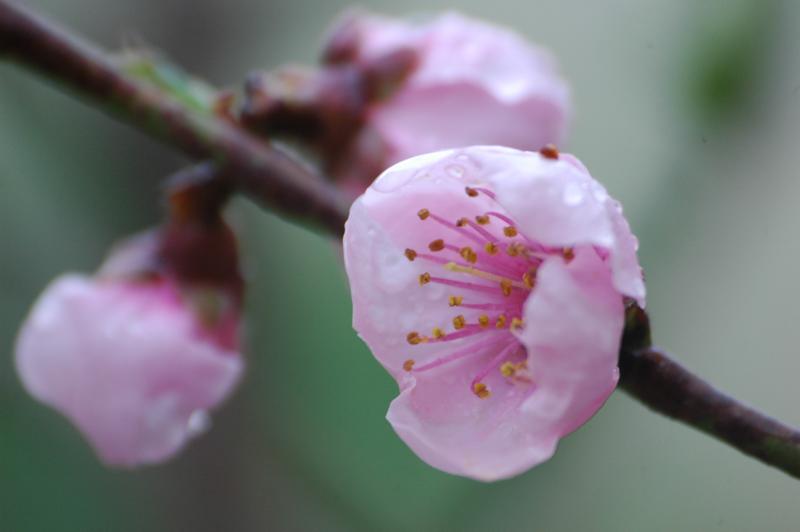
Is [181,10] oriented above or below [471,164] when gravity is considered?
below

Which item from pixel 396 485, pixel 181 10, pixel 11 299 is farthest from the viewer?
pixel 181 10

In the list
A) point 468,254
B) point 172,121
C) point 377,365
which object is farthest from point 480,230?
point 377,365

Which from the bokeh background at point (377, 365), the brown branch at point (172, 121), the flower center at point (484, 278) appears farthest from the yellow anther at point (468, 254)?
the bokeh background at point (377, 365)

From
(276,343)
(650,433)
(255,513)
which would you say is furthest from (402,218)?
(255,513)

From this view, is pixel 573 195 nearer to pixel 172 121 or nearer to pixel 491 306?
pixel 491 306

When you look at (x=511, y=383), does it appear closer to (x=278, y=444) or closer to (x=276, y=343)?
(x=278, y=444)

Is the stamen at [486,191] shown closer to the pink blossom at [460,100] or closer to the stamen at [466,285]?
the stamen at [466,285]
